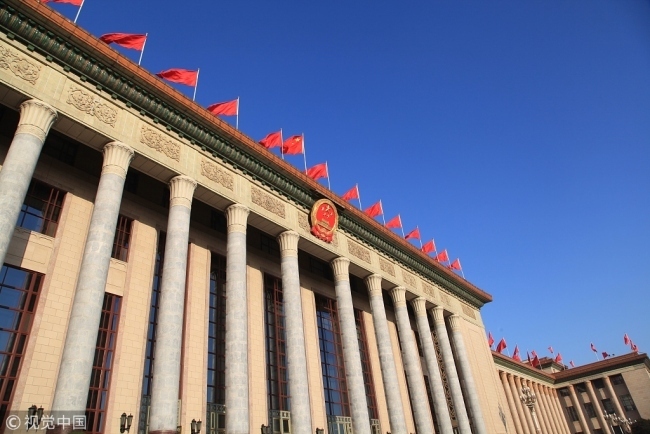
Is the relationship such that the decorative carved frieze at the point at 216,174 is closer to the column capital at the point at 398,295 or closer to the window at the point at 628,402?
the column capital at the point at 398,295

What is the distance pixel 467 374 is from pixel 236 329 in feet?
67.2

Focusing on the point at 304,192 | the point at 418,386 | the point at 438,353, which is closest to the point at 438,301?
the point at 438,353

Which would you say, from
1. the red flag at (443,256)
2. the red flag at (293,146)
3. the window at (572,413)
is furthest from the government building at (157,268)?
the window at (572,413)

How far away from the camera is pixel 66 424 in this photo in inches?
424

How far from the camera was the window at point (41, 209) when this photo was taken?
14670mm

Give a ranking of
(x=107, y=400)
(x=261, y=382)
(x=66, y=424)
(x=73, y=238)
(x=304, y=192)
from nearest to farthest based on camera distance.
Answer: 1. (x=66, y=424)
2. (x=107, y=400)
3. (x=73, y=238)
4. (x=261, y=382)
5. (x=304, y=192)

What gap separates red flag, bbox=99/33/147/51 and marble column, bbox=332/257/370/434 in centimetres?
1324

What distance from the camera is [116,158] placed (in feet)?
48.4

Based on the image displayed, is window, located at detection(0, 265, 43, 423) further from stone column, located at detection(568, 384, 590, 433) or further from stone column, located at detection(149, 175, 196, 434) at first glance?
stone column, located at detection(568, 384, 590, 433)

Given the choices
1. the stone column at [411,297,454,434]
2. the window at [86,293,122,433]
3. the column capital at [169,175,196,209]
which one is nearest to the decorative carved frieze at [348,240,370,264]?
the stone column at [411,297,454,434]

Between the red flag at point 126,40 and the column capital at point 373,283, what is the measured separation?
16.1 metres

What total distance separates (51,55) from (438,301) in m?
26.3

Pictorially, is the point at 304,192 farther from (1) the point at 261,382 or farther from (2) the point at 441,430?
(2) the point at 441,430
